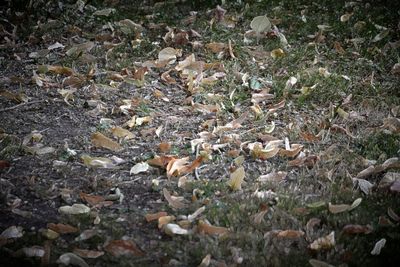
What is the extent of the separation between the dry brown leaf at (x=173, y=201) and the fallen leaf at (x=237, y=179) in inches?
13.8

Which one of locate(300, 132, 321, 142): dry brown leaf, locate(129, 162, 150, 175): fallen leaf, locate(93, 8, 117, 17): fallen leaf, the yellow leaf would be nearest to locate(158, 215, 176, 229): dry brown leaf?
locate(129, 162, 150, 175): fallen leaf

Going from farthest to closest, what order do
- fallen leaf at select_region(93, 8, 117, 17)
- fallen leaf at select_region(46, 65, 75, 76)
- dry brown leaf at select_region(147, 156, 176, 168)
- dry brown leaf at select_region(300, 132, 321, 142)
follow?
fallen leaf at select_region(93, 8, 117, 17) → fallen leaf at select_region(46, 65, 75, 76) → dry brown leaf at select_region(300, 132, 321, 142) → dry brown leaf at select_region(147, 156, 176, 168)

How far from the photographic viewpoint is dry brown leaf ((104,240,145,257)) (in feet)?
8.89

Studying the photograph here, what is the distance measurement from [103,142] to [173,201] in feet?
2.74

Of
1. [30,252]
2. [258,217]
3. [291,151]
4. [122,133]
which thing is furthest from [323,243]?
[122,133]

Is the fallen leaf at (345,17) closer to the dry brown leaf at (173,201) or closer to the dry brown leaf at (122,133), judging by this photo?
the dry brown leaf at (122,133)

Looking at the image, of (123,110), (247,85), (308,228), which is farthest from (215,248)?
(247,85)

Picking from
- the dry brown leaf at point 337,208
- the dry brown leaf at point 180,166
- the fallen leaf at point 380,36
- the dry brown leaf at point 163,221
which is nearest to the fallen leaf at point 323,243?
the dry brown leaf at point 337,208

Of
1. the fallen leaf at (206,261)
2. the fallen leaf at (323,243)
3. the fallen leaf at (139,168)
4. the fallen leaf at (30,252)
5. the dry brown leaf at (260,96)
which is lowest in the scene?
the dry brown leaf at (260,96)

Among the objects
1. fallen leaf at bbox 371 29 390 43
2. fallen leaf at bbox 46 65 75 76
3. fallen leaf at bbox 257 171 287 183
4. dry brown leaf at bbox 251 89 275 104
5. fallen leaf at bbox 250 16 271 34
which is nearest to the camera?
fallen leaf at bbox 257 171 287 183

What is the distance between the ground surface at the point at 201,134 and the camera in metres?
2.83

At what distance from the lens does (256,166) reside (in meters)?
3.56

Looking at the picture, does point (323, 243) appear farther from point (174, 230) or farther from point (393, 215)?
point (174, 230)

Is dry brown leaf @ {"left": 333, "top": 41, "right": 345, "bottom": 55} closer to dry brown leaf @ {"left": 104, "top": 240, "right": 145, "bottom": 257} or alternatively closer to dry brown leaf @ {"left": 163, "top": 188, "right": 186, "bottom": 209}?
dry brown leaf @ {"left": 163, "top": 188, "right": 186, "bottom": 209}
